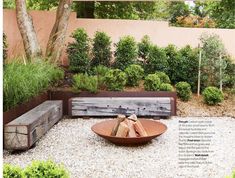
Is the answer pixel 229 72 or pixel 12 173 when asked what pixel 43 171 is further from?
pixel 229 72

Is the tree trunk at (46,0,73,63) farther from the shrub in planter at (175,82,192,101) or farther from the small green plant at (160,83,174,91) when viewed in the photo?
the shrub in planter at (175,82,192,101)

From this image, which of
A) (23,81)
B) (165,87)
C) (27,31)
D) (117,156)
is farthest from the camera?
(27,31)

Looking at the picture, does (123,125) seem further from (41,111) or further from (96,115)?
(96,115)

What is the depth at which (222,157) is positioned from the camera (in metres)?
5.19

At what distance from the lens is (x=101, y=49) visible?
867 cm

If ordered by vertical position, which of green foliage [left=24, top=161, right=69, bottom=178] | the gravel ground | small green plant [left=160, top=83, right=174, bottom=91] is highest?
small green plant [left=160, top=83, right=174, bottom=91]

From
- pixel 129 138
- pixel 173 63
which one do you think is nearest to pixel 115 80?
pixel 173 63

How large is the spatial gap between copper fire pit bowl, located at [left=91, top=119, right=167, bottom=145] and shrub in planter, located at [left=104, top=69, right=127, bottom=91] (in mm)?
1684

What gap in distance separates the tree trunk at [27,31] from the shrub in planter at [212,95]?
10.2ft

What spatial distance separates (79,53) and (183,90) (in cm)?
205

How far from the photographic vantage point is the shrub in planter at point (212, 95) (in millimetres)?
7967

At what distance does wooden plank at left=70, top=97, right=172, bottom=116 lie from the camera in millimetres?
7082

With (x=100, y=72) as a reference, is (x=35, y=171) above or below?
below

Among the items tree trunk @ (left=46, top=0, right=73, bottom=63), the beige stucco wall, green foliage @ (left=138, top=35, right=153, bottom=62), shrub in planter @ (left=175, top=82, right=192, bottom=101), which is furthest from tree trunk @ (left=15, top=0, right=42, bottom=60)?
shrub in planter @ (left=175, top=82, right=192, bottom=101)
